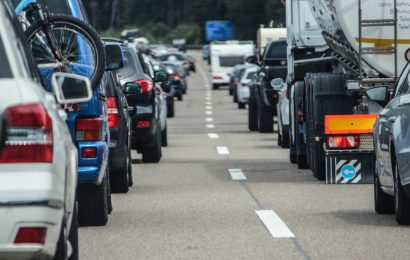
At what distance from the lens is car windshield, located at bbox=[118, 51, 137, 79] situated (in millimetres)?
21797

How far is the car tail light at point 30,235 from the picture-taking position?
7.48m

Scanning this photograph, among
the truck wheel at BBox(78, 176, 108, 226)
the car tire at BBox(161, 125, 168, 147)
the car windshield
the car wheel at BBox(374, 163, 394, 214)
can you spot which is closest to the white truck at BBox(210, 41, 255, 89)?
the car tire at BBox(161, 125, 168, 147)

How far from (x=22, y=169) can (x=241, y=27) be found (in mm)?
140418

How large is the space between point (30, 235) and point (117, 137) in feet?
29.4

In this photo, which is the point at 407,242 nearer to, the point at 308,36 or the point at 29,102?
the point at 29,102

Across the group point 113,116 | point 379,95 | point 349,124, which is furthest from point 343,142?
point 379,95

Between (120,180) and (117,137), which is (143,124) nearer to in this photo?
(120,180)

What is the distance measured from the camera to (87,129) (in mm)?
12883

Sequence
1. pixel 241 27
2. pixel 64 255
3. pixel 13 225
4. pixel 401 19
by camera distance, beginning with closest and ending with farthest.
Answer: pixel 13 225
pixel 64 255
pixel 401 19
pixel 241 27

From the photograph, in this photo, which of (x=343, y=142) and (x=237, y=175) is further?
(x=237, y=175)

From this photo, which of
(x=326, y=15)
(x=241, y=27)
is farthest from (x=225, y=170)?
(x=241, y=27)

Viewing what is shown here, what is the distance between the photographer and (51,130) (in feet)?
25.1

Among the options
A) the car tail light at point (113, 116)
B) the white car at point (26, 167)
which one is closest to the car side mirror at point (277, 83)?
the car tail light at point (113, 116)

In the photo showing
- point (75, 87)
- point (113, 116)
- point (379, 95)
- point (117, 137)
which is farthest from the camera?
point (113, 116)
